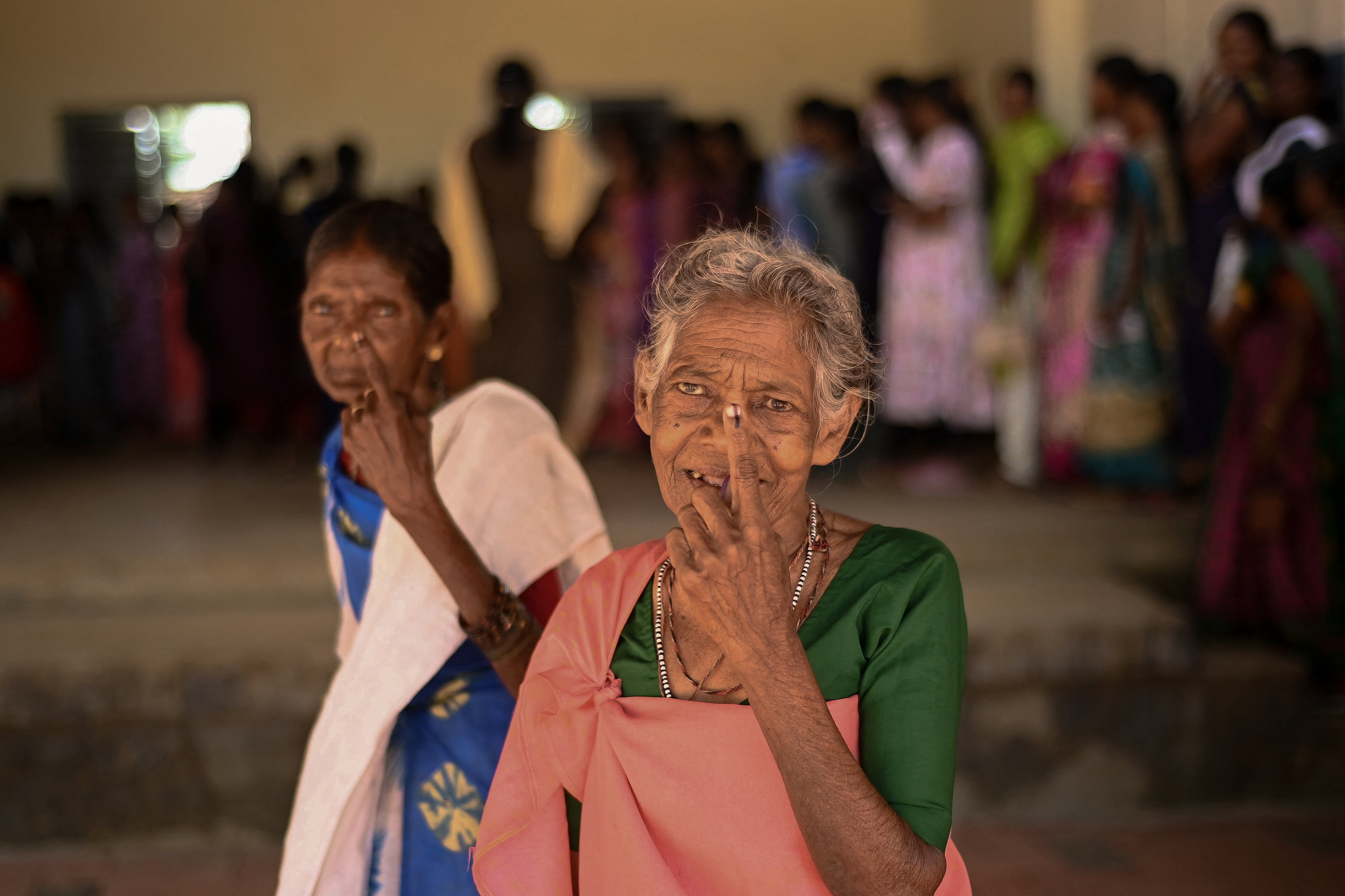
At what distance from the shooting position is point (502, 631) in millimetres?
1751

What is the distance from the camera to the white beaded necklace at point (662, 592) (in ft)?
4.71

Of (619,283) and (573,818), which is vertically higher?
(573,818)

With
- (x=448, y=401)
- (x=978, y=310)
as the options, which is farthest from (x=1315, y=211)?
(x=448, y=401)

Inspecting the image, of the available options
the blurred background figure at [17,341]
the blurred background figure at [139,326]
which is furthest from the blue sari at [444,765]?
the blurred background figure at [139,326]

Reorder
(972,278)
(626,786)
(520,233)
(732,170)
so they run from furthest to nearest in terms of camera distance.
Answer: (732,170), (972,278), (520,233), (626,786)

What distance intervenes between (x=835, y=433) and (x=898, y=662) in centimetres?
29

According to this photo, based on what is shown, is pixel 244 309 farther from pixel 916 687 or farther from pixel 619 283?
pixel 916 687

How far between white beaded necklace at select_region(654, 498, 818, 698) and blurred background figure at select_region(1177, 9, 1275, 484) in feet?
12.7

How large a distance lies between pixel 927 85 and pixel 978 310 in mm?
1126

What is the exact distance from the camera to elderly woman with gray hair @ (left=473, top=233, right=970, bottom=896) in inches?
49.8

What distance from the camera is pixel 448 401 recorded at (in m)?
2.04

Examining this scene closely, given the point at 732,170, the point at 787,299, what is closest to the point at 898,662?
the point at 787,299

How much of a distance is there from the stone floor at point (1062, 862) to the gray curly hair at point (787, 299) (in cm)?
224

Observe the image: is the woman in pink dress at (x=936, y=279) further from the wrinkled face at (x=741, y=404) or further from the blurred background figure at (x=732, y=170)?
the wrinkled face at (x=741, y=404)
